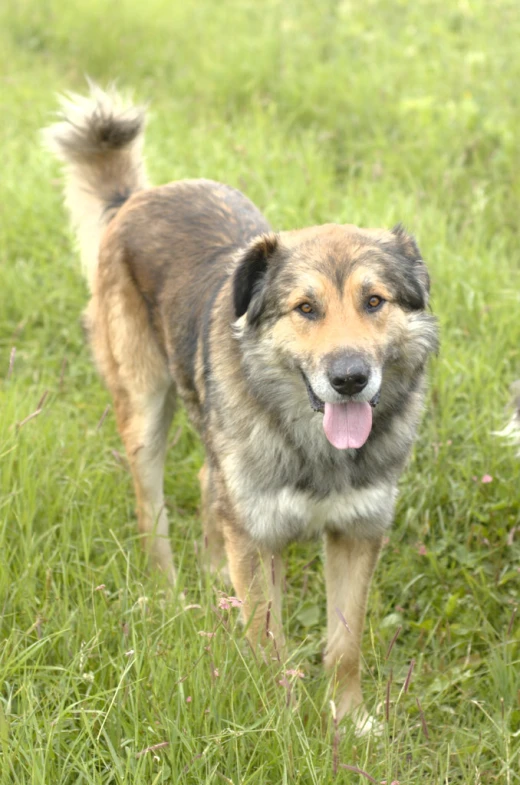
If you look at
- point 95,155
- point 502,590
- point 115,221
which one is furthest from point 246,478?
point 95,155

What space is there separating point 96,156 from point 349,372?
247 cm

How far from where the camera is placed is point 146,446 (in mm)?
4188

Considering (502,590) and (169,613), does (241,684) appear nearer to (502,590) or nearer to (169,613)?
(169,613)

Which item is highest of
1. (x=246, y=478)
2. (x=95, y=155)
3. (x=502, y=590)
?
(x=95, y=155)

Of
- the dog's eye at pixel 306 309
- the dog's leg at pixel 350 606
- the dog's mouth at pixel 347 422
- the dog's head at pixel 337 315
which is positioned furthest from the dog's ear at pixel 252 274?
the dog's leg at pixel 350 606

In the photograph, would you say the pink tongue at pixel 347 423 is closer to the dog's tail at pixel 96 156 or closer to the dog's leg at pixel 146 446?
the dog's leg at pixel 146 446

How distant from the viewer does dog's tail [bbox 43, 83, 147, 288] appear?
451 cm

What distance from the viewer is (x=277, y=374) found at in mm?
3102

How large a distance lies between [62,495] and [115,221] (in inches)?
55.5

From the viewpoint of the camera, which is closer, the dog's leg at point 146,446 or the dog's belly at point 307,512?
the dog's belly at point 307,512

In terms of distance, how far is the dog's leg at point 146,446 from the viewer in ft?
13.5

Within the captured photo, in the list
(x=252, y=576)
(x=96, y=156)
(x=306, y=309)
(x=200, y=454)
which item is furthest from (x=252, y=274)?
(x=96, y=156)

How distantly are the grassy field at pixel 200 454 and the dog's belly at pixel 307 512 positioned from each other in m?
0.27

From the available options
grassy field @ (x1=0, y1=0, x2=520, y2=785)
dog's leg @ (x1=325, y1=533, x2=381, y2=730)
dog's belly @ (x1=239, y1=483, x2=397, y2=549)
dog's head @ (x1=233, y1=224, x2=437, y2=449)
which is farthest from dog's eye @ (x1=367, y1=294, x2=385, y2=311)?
grassy field @ (x1=0, y1=0, x2=520, y2=785)
